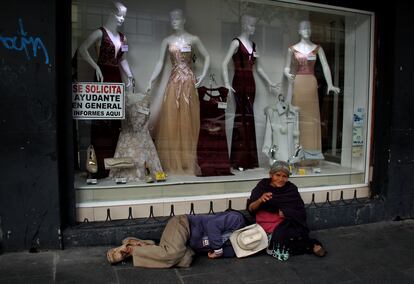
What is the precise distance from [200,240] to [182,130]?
61.1 inches

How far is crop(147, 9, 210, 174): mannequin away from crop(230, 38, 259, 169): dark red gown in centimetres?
50

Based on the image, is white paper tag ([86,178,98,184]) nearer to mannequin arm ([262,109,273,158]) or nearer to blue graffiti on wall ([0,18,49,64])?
blue graffiti on wall ([0,18,49,64])

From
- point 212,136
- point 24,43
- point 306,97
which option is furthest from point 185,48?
point 24,43

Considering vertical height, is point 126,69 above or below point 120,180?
above

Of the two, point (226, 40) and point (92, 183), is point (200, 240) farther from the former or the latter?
point (226, 40)

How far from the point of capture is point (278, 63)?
5711mm

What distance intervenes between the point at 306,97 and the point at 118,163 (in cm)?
255

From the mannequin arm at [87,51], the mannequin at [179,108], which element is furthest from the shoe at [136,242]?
the mannequin arm at [87,51]

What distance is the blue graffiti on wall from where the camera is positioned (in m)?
3.62

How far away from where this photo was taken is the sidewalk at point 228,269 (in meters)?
3.48

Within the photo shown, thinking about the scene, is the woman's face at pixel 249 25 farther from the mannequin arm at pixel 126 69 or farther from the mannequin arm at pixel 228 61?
the mannequin arm at pixel 126 69

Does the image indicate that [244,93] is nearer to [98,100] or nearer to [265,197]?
[265,197]

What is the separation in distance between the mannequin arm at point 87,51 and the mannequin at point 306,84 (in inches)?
93.3

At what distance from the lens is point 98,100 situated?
14.1 ft
